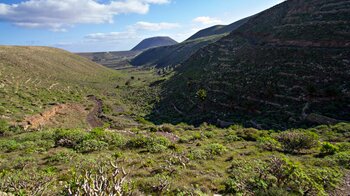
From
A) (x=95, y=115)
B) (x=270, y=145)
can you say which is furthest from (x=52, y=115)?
(x=270, y=145)

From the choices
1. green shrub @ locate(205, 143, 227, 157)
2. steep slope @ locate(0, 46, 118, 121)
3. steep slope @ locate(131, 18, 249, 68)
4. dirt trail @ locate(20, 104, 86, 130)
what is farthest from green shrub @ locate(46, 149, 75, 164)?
steep slope @ locate(131, 18, 249, 68)

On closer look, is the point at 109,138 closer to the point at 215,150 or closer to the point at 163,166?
the point at 163,166

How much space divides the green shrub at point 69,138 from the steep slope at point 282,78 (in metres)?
19.0

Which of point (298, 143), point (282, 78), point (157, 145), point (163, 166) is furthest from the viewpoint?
point (282, 78)

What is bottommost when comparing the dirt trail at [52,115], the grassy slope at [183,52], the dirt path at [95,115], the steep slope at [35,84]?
the dirt path at [95,115]

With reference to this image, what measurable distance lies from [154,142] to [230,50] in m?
45.4

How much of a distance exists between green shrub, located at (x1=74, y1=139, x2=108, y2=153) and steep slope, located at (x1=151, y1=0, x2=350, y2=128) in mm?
18173

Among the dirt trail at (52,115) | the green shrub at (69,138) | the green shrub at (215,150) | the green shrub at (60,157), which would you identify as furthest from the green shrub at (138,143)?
the dirt trail at (52,115)

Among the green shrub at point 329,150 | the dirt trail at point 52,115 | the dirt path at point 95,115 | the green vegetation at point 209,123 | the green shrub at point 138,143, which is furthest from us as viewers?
the dirt path at point 95,115

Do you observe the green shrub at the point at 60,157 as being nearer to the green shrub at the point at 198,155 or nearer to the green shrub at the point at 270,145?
the green shrub at the point at 198,155

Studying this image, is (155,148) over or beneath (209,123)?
over

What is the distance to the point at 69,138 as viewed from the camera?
13219 mm

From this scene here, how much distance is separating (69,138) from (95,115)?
27.6 meters

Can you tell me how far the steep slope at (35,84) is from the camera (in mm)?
33156
